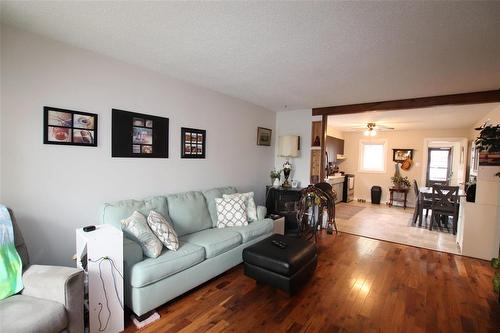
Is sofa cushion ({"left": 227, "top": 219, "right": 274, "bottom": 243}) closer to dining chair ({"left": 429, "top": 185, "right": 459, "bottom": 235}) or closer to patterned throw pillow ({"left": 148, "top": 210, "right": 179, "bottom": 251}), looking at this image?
patterned throw pillow ({"left": 148, "top": 210, "right": 179, "bottom": 251})

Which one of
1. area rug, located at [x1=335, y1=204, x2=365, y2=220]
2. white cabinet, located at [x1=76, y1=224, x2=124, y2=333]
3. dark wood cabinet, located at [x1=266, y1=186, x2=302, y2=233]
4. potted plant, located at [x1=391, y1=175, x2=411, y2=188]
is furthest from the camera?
potted plant, located at [x1=391, y1=175, x2=411, y2=188]

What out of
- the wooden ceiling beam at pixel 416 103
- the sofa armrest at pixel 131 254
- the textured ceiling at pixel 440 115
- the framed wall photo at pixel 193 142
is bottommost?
the sofa armrest at pixel 131 254

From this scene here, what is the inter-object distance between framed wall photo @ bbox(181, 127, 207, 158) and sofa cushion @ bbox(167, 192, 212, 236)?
586mm

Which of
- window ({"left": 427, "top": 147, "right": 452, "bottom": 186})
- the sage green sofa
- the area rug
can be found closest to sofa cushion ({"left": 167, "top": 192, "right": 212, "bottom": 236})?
the sage green sofa

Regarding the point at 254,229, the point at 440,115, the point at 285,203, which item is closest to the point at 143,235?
the point at 254,229

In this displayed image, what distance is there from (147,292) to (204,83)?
2597 mm

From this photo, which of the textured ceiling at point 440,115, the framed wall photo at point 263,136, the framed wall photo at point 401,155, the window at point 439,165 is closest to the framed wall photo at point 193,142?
the framed wall photo at point 263,136

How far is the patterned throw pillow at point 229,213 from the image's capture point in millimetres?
3297

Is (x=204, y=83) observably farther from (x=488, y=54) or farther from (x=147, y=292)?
(x=488, y=54)

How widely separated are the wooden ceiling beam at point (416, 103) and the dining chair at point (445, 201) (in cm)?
199

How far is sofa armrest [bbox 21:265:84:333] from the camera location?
154cm

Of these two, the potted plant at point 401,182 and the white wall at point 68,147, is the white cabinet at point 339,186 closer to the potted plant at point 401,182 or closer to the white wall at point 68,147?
the potted plant at point 401,182

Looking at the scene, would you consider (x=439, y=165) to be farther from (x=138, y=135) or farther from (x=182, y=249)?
(x=138, y=135)

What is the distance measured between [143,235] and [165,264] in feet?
1.10
